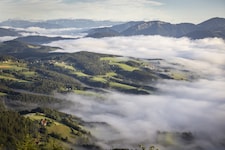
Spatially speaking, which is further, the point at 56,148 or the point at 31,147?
the point at 56,148
